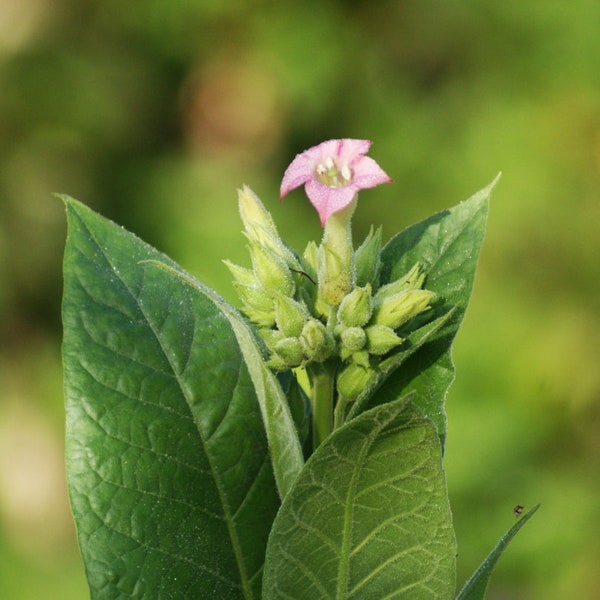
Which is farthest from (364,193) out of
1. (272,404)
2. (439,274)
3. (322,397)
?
(272,404)

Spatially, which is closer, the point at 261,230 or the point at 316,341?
the point at 316,341

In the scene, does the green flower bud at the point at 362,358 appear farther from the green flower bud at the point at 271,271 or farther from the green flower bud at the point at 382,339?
the green flower bud at the point at 271,271

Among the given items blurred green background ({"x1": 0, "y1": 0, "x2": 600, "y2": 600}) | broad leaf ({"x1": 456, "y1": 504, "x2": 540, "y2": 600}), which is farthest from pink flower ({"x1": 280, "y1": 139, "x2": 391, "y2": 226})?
blurred green background ({"x1": 0, "y1": 0, "x2": 600, "y2": 600})

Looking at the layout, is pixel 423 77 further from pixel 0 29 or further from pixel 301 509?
pixel 301 509

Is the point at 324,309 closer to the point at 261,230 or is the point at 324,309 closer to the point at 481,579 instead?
the point at 261,230

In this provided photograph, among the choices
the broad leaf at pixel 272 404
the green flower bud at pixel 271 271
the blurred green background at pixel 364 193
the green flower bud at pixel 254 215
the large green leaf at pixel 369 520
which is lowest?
the large green leaf at pixel 369 520

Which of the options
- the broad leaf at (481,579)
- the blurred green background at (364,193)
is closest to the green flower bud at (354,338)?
the broad leaf at (481,579)

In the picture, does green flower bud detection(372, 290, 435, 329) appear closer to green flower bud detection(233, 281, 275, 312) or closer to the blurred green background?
green flower bud detection(233, 281, 275, 312)
